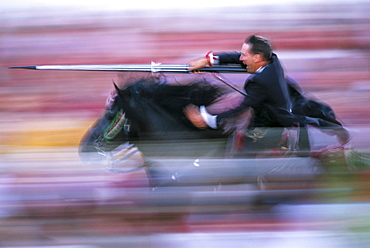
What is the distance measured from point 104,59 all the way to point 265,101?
2.11 m

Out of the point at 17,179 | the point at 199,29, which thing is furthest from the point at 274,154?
the point at 199,29

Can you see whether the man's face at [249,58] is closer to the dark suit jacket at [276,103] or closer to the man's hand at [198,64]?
the dark suit jacket at [276,103]

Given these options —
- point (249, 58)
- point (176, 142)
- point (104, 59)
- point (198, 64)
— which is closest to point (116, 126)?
point (176, 142)

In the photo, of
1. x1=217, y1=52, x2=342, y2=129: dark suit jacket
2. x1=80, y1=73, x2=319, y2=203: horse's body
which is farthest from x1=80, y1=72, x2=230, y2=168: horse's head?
x1=217, y1=52, x2=342, y2=129: dark suit jacket

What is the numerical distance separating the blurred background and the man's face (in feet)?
2.72

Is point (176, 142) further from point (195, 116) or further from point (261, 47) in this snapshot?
point (261, 47)

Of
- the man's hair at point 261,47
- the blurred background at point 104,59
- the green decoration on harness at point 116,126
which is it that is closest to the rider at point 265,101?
the man's hair at point 261,47

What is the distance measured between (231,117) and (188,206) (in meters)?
0.61

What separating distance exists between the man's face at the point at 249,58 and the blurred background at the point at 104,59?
830 mm

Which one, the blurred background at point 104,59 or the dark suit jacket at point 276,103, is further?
the blurred background at point 104,59

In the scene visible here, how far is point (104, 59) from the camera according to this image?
4.33 m

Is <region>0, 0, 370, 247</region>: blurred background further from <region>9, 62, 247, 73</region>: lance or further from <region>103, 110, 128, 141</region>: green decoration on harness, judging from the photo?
<region>9, 62, 247, 73</region>: lance

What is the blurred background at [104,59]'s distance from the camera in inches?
119

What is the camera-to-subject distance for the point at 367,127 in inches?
144
